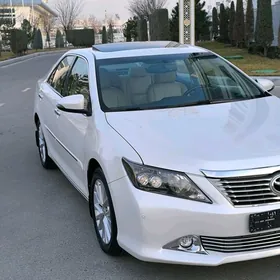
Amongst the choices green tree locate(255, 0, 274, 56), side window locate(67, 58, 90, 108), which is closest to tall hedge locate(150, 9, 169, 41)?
green tree locate(255, 0, 274, 56)

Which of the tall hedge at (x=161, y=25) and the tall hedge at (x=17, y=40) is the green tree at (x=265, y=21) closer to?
the tall hedge at (x=161, y=25)

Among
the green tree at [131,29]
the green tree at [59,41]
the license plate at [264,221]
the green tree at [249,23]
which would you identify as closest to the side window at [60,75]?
the license plate at [264,221]

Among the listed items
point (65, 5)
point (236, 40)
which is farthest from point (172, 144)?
point (65, 5)

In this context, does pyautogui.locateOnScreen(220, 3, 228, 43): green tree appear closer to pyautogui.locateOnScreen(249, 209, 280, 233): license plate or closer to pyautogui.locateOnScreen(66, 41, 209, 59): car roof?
pyautogui.locateOnScreen(66, 41, 209, 59): car roof

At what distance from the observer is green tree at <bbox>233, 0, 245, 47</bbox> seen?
98.1 ft

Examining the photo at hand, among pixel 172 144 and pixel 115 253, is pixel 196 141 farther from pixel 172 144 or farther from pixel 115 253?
pixel 115 253

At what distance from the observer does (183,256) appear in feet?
9.40

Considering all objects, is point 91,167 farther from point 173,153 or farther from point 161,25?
point 161,25

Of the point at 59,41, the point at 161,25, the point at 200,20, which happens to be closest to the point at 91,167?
the point at 161,25

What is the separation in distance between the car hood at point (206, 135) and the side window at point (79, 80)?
64 cm

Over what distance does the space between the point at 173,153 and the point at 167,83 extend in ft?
4.65

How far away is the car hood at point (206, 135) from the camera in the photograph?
2.86m

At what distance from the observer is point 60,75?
5.32m

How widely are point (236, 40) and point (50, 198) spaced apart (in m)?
28.8
